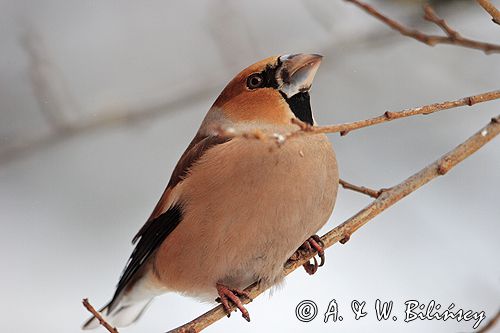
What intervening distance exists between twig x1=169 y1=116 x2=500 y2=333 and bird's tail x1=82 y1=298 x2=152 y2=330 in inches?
28.1

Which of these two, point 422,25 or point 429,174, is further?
point 422,25

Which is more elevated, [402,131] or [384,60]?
[384,60]

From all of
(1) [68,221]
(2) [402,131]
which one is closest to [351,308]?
(2) [402,131]

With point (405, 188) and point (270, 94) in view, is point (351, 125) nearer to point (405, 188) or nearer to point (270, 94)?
point (405, 188)

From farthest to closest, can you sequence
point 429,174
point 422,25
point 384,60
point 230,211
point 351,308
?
point 384,60 < point 422,25 < point 351,308 < point 230,211 < point 429,174

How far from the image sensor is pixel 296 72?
78.1 inches

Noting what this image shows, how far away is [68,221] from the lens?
3.42 metres

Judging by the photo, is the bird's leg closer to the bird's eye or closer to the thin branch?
the bird's eye

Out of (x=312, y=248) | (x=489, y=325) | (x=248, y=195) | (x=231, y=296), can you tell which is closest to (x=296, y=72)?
(x=248, y=195)

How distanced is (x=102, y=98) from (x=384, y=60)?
1269 mm

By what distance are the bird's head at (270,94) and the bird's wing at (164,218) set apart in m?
0.10

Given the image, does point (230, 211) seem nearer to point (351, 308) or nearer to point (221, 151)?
point (221, 151)

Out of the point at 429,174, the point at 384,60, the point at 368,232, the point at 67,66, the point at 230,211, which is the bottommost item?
the point at 368,232

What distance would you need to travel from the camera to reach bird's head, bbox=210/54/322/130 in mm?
2014
